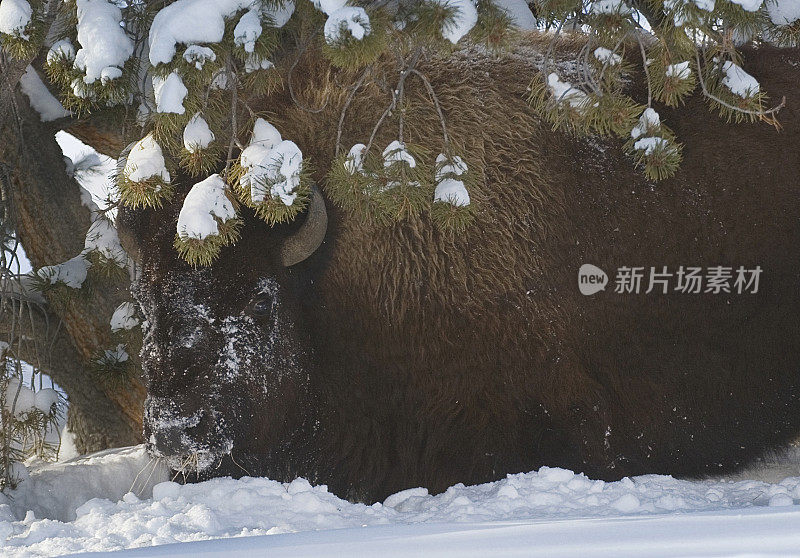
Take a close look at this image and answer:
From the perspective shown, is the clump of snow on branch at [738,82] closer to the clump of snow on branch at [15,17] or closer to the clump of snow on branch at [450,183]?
the clump of snow on branch at [450,183]

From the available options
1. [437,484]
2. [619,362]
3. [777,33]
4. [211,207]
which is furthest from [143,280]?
[777,33]

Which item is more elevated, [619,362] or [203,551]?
[619,362]

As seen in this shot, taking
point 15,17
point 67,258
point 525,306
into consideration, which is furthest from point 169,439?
point 67,258

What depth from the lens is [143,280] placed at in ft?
14.1

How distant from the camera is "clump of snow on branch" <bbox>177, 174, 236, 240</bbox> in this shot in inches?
137

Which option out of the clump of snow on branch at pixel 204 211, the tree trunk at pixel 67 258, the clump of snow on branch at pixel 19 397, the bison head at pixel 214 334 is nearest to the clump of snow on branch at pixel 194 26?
the clump of snow on branch at pixel 204 211

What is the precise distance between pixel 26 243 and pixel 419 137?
2.87m

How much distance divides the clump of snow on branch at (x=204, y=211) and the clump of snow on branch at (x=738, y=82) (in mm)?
2028

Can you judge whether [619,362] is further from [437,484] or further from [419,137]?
[419,137]

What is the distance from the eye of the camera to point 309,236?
13.7 feet

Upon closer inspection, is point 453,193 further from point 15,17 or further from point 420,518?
point 15,17

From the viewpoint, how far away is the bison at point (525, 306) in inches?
175

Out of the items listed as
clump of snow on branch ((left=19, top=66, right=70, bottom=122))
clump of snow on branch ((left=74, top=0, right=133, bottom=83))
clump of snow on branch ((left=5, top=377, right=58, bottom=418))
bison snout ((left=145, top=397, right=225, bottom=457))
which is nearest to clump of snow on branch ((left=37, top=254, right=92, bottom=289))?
clump of snow on branch ((left=5, top=377, right=58, bottom=418))

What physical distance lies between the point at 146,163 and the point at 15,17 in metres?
0.85
